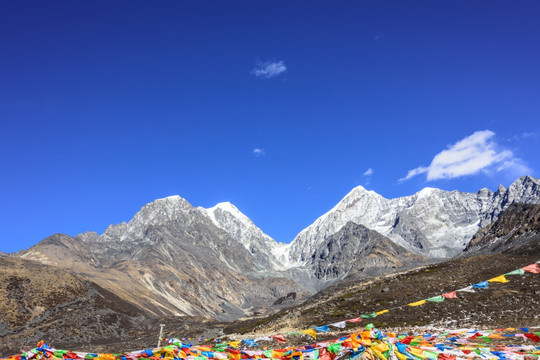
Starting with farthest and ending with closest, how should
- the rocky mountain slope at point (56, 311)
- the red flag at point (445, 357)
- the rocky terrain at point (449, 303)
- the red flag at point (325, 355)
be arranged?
the rocky mountain slope at point (56, 311) → the rocky terrain at point (449, 303) → the red flag at point (325, 355) → the red flag at point (445, 357)

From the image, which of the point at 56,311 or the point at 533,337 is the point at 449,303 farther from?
the point at 56,311

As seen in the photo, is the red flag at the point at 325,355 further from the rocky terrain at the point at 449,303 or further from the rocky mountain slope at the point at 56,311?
the rocky mountain slope at the point at 56,311

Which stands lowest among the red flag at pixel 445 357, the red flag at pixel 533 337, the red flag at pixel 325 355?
the red flag at pixel 533 337

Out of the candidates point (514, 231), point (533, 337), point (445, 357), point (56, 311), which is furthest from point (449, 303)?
point (514, 231)

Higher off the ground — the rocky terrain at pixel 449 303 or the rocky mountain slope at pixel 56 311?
the rocky mountain slope at pixel 56 311

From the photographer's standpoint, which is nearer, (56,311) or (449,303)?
(449,303)

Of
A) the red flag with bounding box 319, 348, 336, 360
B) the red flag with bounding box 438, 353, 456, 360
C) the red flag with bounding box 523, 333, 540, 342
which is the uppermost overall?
the red flag with bounding box 319, 348, 336, 360

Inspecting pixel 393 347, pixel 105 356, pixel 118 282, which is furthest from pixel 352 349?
pixel 118 282

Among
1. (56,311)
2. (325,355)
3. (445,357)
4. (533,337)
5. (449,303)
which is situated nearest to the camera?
(445,357)

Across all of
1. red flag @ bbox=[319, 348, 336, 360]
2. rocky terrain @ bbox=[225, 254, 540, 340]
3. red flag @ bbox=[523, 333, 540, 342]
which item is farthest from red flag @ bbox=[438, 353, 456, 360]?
rocky terrain @ bbox=[225, 254, 540, 340]

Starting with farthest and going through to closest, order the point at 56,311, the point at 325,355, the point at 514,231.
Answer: the point at 514,231, the point at 56,311, the point at 325,355

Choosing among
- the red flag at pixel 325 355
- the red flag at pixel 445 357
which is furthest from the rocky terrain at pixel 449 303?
the red flag at pixel 325 355

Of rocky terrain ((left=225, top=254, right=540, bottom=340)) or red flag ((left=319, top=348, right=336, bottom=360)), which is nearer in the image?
red flag ((left=319, top=348, right=336, bottom=360))

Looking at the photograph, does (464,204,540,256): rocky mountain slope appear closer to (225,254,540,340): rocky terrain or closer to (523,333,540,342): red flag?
(225,254,540,340): rocky terrain
